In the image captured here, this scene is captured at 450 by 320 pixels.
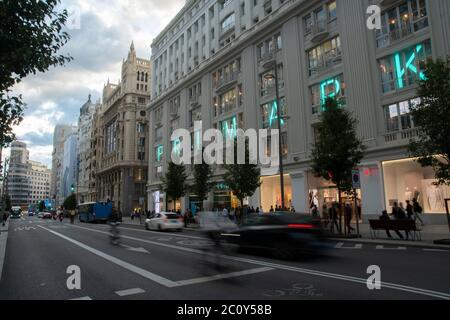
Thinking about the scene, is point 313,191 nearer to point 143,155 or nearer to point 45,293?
point 45,293

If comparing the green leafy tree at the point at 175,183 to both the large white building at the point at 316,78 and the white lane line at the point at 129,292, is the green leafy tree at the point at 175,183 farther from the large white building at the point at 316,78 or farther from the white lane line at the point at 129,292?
the white lane line at the point at 129,292

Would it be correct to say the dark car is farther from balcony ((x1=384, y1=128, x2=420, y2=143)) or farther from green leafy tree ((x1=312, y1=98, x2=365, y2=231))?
balcony ((x1=384, y1=128, x2=420, y2=143))

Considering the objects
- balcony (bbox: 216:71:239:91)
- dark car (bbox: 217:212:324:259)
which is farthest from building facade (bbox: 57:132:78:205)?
dark car (bbox: 217:212:324:259)

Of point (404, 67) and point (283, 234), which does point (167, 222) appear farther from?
point (404, 67)

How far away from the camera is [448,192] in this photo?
2083 cm

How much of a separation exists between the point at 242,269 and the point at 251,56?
1206 inches

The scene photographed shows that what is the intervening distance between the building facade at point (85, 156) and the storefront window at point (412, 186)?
3674 inches

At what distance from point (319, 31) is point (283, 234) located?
76.7ft

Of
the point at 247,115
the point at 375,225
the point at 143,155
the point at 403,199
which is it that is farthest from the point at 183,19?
the point at 375,225

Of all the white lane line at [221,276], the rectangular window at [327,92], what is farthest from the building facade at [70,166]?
the white lane line at [221,276]

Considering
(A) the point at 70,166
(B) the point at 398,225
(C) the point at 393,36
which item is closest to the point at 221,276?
(B) the point at 398,225

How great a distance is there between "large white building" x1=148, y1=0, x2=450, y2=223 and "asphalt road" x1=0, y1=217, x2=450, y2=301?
11907 millimetres

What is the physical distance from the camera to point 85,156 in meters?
118

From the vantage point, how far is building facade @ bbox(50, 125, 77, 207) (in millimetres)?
159125
